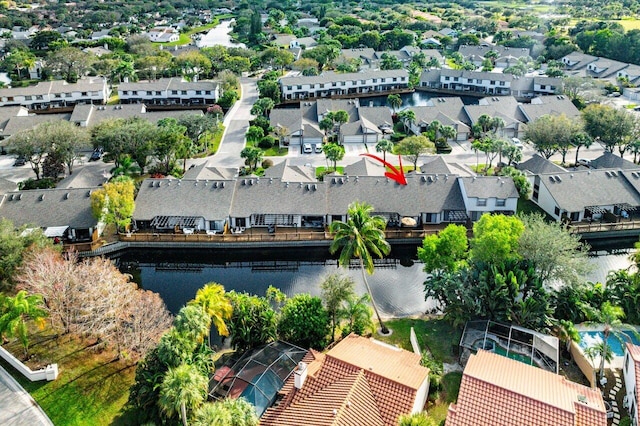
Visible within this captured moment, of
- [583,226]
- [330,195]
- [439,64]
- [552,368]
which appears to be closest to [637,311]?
[552,368]

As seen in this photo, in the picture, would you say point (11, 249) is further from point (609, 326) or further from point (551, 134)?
point (551, 134)

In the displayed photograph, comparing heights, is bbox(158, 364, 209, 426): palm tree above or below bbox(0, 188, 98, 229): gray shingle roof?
above

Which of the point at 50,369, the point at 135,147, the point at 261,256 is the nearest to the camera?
the point at 50,369

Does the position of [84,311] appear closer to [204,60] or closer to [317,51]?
[204,60]

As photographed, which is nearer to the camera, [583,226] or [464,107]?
[583,226]

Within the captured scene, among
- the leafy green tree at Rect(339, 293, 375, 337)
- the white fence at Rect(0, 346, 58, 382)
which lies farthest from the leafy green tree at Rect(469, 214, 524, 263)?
the white fence at Rect(0, 346, 58, 382)

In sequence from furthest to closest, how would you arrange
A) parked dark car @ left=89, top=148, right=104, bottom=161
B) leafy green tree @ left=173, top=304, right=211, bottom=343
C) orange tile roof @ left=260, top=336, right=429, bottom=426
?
parked dark car @ left=89, top=148, right=104, bottom=161
leafy green tree @ left=173, top=304, right=211, bottom=343
orange tile roof @ left=260, top=336, right=429, bottom=426

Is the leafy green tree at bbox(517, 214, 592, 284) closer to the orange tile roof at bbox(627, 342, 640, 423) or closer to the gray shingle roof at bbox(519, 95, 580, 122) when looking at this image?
the orange tile roof at bbox(627, 342, 640, 423)
